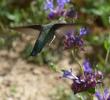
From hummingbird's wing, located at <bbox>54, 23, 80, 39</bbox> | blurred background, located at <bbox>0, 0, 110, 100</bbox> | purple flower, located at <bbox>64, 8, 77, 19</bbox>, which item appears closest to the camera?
hummingbird's wing, located at <bbox>54, 23, 80, 39</bbox>

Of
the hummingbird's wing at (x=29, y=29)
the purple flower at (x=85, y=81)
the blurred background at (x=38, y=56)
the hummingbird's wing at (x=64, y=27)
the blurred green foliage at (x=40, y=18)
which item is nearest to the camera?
the hummingbird's wing at (x=64, y=27)

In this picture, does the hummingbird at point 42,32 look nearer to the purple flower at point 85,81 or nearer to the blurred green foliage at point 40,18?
the purple flower at point 85,81

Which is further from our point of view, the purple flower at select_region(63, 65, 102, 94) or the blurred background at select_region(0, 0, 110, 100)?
the blurred background at select_region(0, 0, 110, 100)

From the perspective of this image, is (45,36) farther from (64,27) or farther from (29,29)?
(64,27)

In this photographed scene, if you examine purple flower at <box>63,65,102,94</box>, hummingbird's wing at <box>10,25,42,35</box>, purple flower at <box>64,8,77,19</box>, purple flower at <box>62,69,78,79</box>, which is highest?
hummingbird's wing at <box>10,25,42,35</box>

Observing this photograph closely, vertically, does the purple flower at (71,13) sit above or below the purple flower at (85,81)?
above

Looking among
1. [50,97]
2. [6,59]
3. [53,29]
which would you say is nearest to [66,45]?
[53,29]

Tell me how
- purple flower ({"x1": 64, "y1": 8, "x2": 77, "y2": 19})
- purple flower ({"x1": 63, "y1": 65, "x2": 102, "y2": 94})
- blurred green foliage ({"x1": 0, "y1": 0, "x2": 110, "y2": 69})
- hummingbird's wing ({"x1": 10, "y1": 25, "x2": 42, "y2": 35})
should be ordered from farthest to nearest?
blurred green foliage ({"x1": 0, "y1": 0, "x2": 110, "y2": 69}) < purple flower ({"x1": 64, "y1": 8, "x2": 77, "y2": 19}) < purple flower ({"x1": 63, "y1": 65, "x2": 102, "y2": 94}) < hummingbird's wing ({"x1": 10, "y1": 25, "x2": 42, "y2": 35})

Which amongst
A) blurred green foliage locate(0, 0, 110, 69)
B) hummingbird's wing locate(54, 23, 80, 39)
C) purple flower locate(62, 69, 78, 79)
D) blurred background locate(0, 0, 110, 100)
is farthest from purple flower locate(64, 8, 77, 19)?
blurred green foliage locate(0, 0, 110, 69)

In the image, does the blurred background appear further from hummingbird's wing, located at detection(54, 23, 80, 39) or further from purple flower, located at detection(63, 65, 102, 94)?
hummingbird's wing, located at detection(54, 23, 80, 39)

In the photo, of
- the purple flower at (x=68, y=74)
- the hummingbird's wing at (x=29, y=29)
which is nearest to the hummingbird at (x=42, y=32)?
the hummingbird's wing at (x=29, y=29)

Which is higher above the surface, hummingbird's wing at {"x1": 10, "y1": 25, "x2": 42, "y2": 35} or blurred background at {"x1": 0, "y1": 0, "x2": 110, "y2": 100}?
hummingbird's wing at {"x1": 10, "y1": 25, "x2": 42, "y2": 35}
